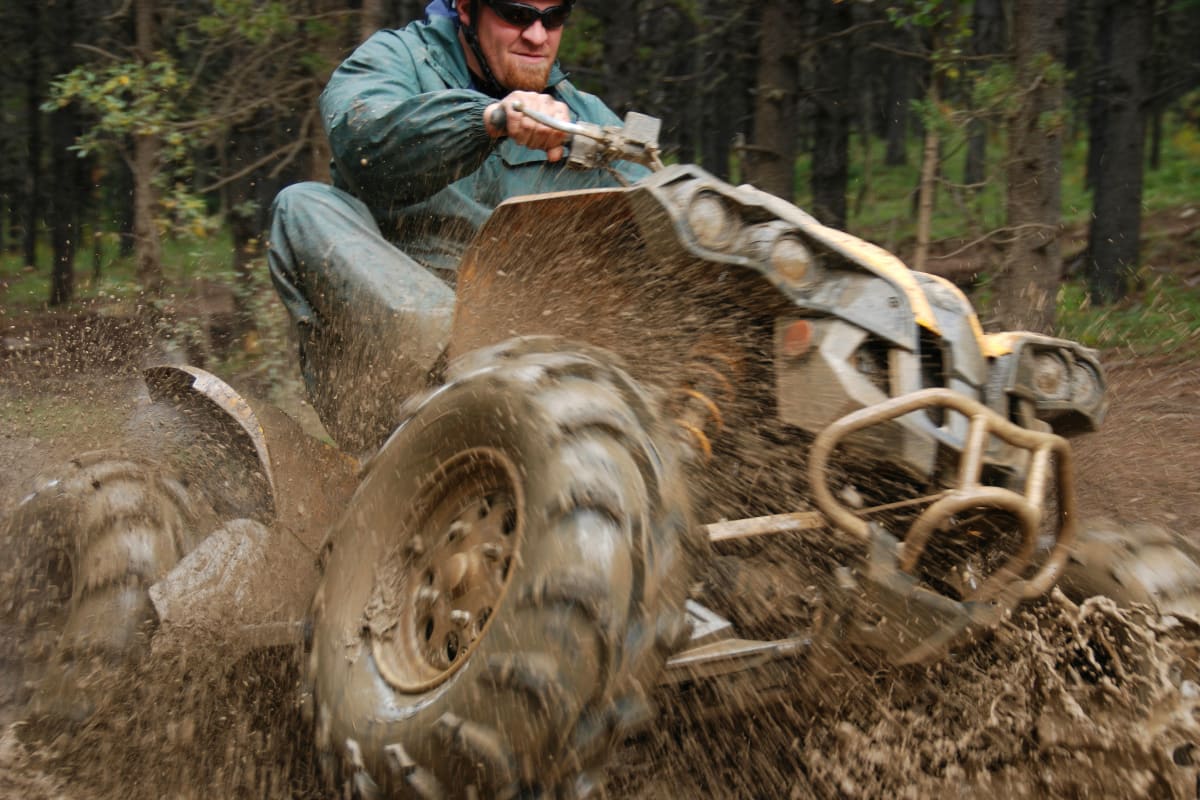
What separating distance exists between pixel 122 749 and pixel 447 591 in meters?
1.27

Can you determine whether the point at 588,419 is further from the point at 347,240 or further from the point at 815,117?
the point at 815,117

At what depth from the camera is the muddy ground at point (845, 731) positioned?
9.18 ft

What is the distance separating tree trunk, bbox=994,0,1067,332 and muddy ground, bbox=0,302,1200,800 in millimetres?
4697

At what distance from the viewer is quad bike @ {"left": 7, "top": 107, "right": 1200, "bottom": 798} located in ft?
7.59

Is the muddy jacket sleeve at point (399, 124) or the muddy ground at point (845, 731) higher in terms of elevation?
the muddy jacket sleeve at point (399, 124)

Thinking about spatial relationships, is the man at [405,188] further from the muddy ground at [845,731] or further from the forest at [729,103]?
the forest at [729,103]

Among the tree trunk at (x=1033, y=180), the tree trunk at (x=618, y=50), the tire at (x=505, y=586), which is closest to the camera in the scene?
the tire at (x=505, y=586)

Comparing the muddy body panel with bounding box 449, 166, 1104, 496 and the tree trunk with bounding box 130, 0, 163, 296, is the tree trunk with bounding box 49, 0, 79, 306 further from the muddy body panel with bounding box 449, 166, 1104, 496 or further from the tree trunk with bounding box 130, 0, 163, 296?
the muddy body panel with bounding box 449, 166, 1104, 496

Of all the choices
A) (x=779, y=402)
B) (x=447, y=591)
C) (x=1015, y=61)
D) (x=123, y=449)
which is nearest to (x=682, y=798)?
(x=447, y=591)

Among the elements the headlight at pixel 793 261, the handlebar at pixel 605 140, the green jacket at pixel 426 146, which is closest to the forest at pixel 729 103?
the green jacket at pixel 426 146

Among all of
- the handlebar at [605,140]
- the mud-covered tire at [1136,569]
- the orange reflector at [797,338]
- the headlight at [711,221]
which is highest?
the handlebar at [605,140]

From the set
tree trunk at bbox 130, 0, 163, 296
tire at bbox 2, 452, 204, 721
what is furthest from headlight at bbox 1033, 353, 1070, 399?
tree trunk at bbox 130, 0, 163, 296

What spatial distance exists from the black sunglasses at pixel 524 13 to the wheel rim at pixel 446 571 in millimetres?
1816

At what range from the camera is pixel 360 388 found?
3.64 meters
